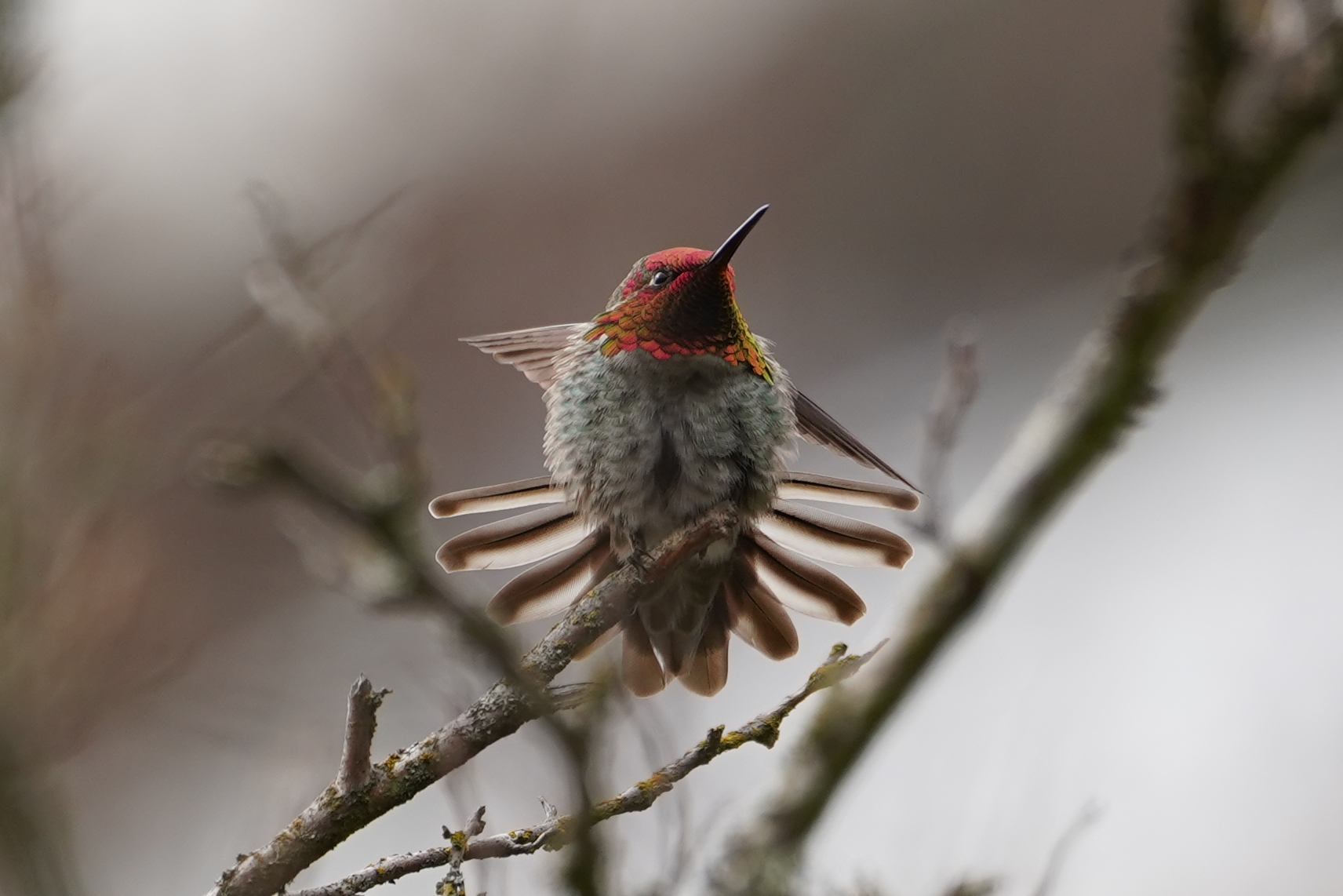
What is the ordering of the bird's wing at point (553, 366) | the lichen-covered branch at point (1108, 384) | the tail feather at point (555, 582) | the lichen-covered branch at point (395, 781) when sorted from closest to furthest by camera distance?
the lichen-covered branch at point (1108, 384) < the lichen-covered branch at point (395, 781) < the tail feather at point (555, 582) < the bird's wing at point (553, 366)

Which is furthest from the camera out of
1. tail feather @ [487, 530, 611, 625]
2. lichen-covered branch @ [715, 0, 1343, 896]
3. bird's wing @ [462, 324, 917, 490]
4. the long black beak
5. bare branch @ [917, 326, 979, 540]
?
bird's wing @ [462, 324, 917, 490]

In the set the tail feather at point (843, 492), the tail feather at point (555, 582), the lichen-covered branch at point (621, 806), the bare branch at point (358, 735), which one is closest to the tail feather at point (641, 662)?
the tail feather at point (555, 582)

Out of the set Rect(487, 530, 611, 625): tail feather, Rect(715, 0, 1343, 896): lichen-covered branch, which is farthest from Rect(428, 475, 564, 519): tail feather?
Rect(715, 0, 1343, 896): lichen-covered branch

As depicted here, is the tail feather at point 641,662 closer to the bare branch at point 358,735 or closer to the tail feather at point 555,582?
the tail feather at point 555,582

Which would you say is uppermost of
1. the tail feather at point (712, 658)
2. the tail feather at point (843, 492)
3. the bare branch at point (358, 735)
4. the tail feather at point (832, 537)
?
the bare branch at point (358, 735)

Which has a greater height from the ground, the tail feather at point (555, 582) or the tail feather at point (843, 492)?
the tail feather at point (843, 492)

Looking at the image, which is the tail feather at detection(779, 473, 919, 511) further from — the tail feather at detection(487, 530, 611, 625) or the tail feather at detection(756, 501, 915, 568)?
the tail feather at detection(487, 530, 611, 625)

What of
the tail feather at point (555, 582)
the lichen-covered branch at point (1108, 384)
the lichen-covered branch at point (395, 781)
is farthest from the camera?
the tail feather at point (555, 582)
